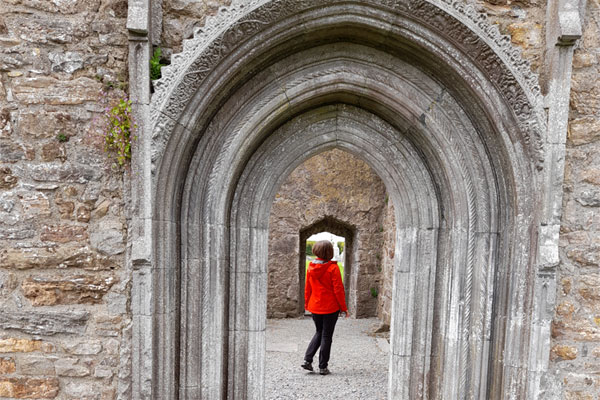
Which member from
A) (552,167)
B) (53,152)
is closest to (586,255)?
(552,167)

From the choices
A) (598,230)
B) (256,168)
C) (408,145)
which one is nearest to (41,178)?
(256,168)

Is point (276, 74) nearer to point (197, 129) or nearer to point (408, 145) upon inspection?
point (197, 129)

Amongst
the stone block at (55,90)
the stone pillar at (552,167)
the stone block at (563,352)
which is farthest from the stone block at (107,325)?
the stone block at (563,352)

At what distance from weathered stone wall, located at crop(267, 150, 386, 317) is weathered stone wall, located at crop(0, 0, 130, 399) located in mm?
5649

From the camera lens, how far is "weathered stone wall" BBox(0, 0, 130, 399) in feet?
8.05

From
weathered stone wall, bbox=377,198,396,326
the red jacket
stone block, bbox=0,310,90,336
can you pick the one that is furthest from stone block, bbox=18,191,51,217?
weathered stone wall, bbox=377,198,396,326

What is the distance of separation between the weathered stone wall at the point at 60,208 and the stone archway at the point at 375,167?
0.25m

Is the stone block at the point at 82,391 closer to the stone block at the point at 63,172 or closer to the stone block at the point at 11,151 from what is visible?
the stone block at the point at 63,172

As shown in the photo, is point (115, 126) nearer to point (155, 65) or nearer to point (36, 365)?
point (155, 65)

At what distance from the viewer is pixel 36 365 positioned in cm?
252

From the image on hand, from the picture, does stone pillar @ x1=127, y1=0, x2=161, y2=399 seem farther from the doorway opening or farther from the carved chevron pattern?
the doorway opening

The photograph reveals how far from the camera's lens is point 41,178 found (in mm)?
2482

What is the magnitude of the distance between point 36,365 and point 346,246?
23.6 feet

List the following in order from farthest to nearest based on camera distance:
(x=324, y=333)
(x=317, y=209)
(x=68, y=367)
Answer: (x=317, y=209) < (x=324, y=333) < (x=68, y=367)
